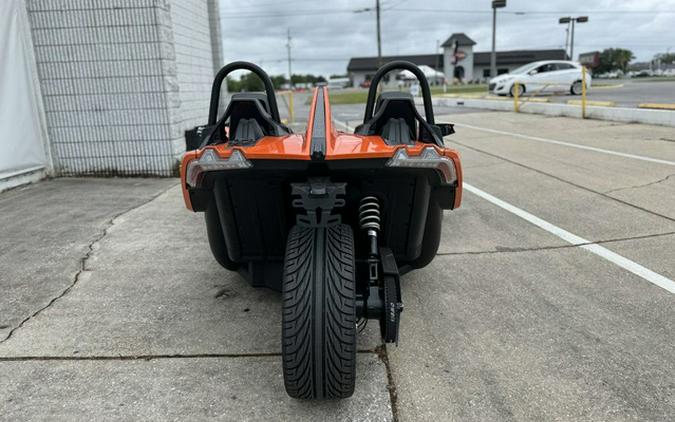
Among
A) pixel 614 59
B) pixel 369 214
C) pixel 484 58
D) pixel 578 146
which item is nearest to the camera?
pixel 369 214

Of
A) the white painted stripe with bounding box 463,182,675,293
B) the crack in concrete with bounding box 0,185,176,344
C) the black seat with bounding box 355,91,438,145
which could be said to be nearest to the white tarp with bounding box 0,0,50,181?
the crack in concrete with bounding box 0,185,176,344

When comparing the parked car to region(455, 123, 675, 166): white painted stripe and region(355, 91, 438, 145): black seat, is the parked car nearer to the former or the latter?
region(455, 123, 675, 166): white painted stripe

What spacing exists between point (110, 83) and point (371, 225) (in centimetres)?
643

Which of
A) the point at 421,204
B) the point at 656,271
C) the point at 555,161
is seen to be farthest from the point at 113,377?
the point at 555,161

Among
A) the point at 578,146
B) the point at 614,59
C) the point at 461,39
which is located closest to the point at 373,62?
the point at 461,39

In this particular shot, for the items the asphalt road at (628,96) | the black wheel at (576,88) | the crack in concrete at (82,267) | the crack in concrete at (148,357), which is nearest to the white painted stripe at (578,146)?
the asphalt road at (628,96)

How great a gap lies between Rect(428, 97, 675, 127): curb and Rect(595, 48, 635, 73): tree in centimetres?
7908

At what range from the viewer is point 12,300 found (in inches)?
140

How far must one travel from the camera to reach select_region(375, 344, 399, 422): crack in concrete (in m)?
2.33

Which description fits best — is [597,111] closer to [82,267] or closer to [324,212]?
[82,267]

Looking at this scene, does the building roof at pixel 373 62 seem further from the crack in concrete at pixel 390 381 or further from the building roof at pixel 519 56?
the crack in concrete at pixel 390 381

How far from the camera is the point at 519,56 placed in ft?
308

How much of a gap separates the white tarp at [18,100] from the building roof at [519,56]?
3744 inches

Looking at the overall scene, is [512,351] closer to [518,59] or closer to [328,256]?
[328,256]
